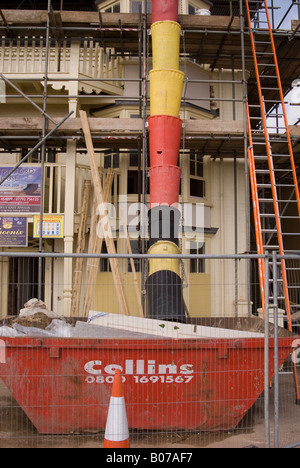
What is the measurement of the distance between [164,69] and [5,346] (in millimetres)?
6064

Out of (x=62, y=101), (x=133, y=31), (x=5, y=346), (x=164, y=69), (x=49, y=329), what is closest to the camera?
(x=5, y=346)

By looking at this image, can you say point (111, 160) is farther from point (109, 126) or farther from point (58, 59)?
point (58, 59)

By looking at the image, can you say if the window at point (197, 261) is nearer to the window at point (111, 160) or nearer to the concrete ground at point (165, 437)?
the window at point (111, 160)

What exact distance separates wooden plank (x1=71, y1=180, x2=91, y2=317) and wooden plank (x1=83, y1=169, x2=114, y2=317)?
227mm

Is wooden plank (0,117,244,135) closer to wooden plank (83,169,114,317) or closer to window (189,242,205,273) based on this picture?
wooden plank (83,169,114,317)

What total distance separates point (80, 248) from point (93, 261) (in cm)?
63

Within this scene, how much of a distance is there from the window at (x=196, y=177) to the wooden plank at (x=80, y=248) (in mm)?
2866

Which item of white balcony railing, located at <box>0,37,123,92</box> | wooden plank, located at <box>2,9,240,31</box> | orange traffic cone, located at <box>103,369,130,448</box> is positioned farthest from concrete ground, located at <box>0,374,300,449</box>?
wooden plank, located at <box>2,9,240,31</box>

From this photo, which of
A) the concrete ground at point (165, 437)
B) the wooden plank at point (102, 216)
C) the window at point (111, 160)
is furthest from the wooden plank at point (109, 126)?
the concrete ground at point (165, 437)

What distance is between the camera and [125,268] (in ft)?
33.8

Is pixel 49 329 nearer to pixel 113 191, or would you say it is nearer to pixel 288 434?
pixel 288 434

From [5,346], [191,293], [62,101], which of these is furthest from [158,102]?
[5,346]

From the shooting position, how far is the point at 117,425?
409 centimetres

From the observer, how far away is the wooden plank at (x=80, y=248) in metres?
8.99
